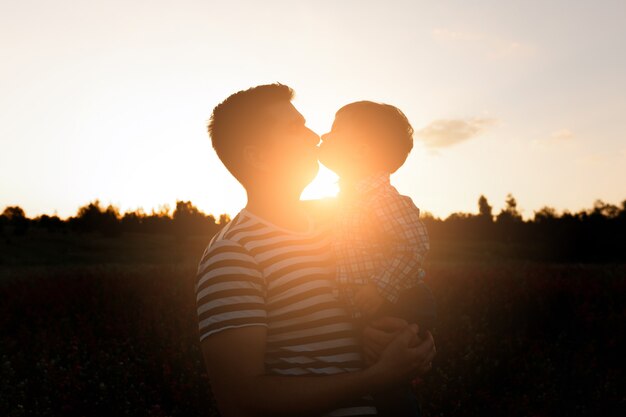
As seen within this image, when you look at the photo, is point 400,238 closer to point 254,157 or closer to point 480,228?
point 254,157

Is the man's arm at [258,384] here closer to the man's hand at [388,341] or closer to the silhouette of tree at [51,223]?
the man's hand at [388,341]

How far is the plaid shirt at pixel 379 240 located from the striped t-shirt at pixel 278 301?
208 mm

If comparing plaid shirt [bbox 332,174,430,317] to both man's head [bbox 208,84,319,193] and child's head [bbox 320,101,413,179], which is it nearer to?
child's head [bbox 320,101,413,179]

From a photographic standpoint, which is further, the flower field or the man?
the flower field

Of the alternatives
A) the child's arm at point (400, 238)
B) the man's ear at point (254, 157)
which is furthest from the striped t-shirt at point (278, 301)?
the child's arm at point (400, 238)

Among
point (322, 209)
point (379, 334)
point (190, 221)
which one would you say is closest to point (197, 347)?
point (322, 209)

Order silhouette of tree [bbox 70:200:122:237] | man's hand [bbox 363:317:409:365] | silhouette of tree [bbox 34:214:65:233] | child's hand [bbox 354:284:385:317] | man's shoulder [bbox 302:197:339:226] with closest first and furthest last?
man's hand [bbox 363:317:409:365] → child's hand [bbox 354:284:385:317] → man's shoulder [bbox 302:197:339:226] → silhouette of tree [bbox 70:200:122:237] → silhouette of tree [bbox 34:214:65:233]

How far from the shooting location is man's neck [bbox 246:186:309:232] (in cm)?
233

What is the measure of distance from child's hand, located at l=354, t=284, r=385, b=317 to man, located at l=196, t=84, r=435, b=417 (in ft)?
0.29

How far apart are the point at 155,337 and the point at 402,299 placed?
26.2ft

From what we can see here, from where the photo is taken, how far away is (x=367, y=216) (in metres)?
2.80

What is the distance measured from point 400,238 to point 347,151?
27.3 inches

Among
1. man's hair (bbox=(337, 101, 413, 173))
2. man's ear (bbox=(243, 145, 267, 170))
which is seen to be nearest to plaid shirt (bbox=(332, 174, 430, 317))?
man's hair (bbox=(337, 101, 413, 173))

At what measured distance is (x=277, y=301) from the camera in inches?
80.4
